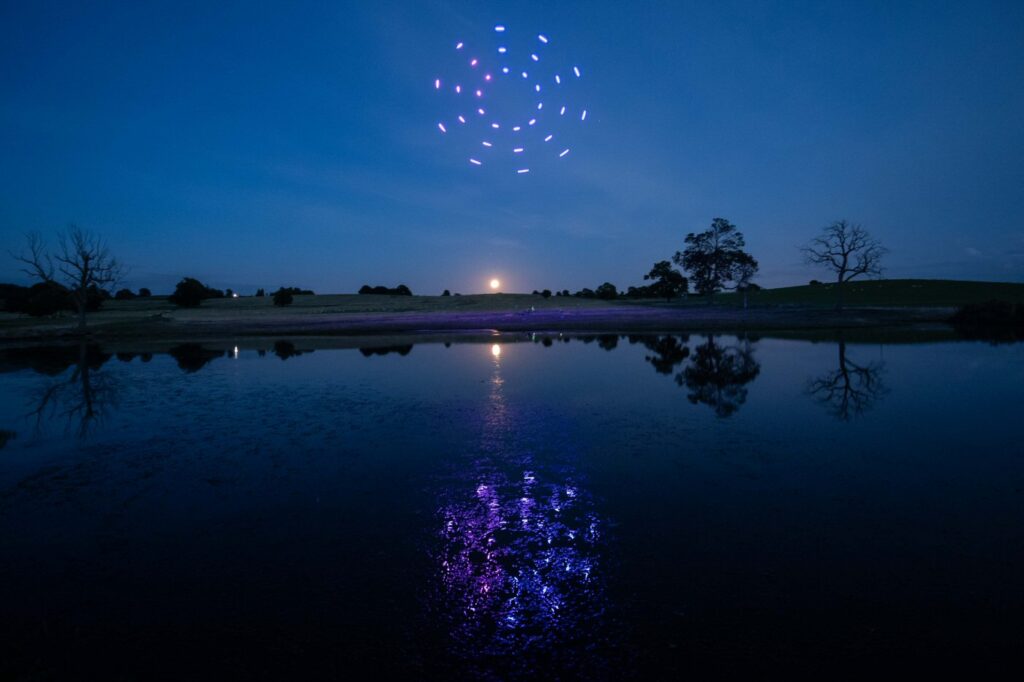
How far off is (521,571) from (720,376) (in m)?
15.7

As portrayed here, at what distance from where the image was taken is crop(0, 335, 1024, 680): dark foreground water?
15.3ft

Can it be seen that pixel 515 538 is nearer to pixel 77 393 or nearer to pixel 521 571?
pixel 521 571

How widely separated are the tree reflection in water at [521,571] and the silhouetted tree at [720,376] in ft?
23.6

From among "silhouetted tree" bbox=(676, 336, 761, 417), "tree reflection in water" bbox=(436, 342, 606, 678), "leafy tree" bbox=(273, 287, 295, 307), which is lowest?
"tree reflection in water" bbox=(436, 342, 606, 678)

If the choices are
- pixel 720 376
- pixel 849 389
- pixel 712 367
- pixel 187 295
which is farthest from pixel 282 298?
pixel 849 389

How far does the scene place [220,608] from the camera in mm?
5352

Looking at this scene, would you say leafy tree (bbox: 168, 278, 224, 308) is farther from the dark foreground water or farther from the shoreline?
the dark foreground water

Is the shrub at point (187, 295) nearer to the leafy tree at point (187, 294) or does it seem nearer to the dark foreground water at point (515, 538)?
the leafy tree at point (187, 294)

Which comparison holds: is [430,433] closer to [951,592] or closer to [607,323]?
[951,592]

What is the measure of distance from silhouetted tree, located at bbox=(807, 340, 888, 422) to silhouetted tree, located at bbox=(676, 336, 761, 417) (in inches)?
83.7

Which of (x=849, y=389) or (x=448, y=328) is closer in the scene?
(x=849, y=389)

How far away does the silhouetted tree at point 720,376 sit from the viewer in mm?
15105

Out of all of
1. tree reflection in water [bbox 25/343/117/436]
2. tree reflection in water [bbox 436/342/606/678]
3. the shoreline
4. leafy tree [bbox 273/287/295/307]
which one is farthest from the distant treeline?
tree reflection in water [bbox 436/342/606/678]

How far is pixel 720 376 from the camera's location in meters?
19.6
